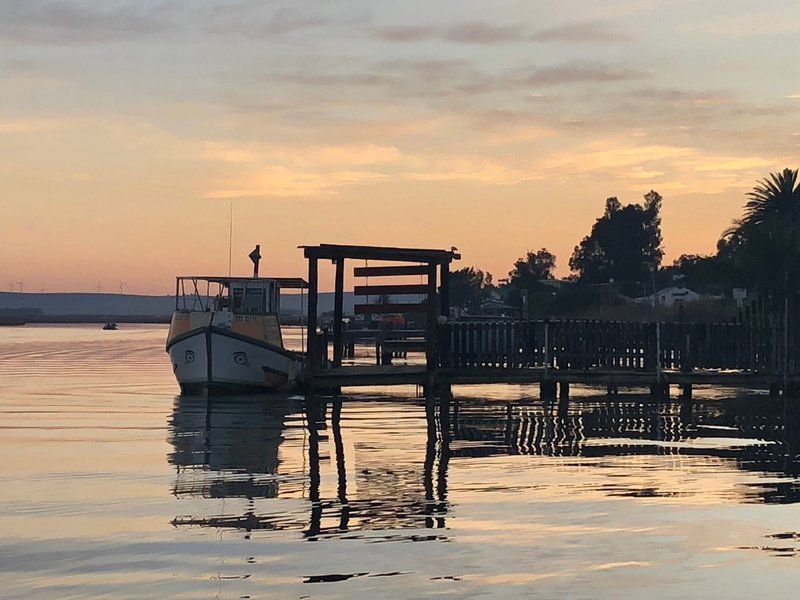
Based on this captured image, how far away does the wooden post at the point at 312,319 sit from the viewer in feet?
133

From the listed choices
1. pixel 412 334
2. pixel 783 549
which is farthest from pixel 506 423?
pixel 412 334

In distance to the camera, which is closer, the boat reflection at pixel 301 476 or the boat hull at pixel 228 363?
the boat reflection at pixel 301 476

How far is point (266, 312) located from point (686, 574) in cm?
3150

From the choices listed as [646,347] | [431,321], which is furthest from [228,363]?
[646,347]

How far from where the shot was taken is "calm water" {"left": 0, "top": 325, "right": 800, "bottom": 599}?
12.1 meters

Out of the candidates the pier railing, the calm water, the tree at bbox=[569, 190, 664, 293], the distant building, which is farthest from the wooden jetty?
the tree at bbox=[569, 190, 664, 293]

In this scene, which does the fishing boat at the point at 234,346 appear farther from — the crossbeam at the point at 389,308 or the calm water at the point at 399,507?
the calm water at the point at 399,507

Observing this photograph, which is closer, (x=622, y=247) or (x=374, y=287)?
(x=374, y=287)

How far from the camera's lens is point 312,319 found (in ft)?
137

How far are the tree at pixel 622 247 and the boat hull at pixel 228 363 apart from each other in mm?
129399

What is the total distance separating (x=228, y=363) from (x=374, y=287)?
5.33m

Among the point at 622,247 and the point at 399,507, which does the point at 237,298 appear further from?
the point at 622,247

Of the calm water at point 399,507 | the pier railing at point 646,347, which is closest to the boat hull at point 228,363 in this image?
the pier railing at point 646,347

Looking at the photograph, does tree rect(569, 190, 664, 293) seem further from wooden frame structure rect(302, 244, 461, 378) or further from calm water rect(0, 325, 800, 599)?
calm water rect(0, 325, 800, 599)
